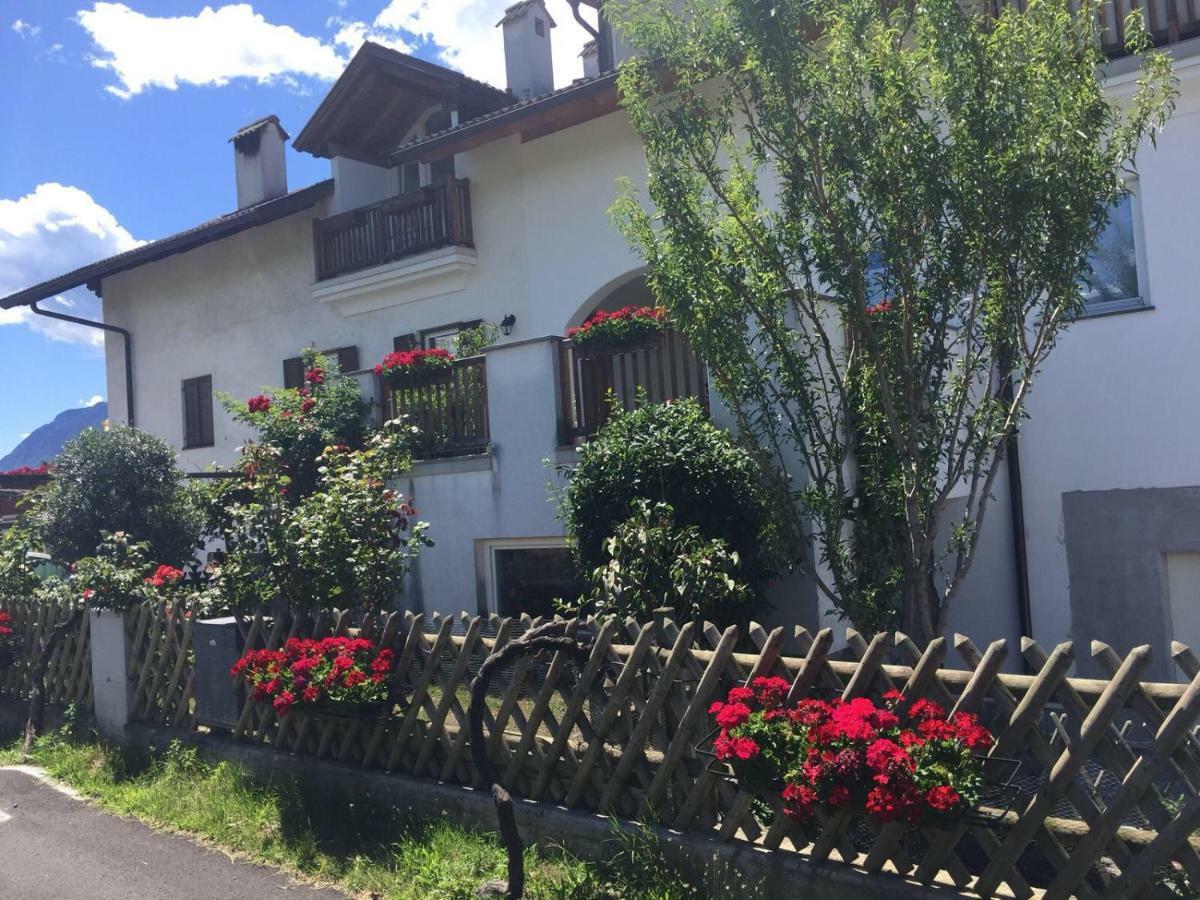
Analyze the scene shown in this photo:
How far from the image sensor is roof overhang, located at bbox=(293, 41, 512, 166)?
49.2 feet

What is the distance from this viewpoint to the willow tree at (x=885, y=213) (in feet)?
18.0

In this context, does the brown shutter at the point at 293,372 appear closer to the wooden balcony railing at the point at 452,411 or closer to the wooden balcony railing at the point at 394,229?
the wooden balcony railing at the point at 394,229

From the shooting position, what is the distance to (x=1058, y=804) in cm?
439

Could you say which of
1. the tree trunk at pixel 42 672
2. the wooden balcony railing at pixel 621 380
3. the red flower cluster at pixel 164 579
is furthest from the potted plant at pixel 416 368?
the tree trunk at pixel 42 672

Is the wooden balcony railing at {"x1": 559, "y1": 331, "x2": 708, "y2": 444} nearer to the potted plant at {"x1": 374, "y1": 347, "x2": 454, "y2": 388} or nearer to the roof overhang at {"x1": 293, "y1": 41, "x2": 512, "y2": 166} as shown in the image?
the potted plant at {"x1": 374, "y1": 347, "x2": 454, "y2": 388}

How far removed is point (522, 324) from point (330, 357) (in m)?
3.54

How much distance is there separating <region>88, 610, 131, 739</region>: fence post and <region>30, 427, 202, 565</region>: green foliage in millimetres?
2383

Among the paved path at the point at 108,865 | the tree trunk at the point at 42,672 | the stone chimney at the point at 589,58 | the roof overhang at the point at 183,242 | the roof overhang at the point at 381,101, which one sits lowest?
the paved path at the point at 108,865

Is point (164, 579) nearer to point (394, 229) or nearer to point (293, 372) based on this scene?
point (394, 229)

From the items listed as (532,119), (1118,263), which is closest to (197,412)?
(532,119)

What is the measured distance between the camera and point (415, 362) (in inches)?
416

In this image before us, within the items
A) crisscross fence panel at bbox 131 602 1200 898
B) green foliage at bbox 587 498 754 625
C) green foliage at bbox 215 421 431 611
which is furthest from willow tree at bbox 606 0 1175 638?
green foliage at bbox 215 421 431 611

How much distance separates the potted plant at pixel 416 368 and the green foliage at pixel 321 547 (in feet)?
6.14

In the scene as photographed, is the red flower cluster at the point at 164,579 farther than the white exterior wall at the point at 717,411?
Yes
